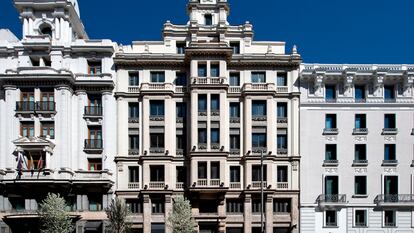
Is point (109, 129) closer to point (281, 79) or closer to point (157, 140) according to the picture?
point (157, 140)

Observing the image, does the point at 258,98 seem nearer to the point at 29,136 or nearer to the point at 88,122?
the point at 88,122

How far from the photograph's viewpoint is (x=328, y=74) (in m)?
47.7

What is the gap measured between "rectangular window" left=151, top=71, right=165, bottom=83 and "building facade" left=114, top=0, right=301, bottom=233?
0.11m

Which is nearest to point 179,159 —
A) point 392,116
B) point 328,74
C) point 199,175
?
point 199,175

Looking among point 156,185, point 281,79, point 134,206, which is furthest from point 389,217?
point 134,206

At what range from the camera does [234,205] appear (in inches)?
1855

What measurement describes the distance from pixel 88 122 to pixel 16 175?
905 centimetres

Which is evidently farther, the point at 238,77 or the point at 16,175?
the point at 238,77

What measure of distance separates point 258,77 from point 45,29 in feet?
80.2


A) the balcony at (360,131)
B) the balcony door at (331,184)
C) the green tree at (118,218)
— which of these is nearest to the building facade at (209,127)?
the balcony door at (331,184)

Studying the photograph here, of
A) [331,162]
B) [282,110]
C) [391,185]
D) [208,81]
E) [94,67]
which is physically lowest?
[391,185]

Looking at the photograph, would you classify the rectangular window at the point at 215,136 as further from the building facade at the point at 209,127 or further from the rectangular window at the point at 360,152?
the rectangular window at the point at 360,152

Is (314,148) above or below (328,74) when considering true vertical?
below

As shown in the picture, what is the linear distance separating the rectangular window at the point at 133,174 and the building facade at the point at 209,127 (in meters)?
0.11
